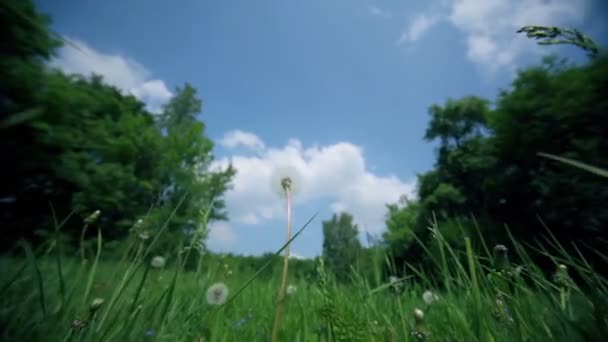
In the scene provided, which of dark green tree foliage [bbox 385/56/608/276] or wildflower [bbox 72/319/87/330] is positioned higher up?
dark green tree foliage [bbox 385/56/608/276]

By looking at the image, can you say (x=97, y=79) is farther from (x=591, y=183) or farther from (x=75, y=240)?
(x=591, y=183)

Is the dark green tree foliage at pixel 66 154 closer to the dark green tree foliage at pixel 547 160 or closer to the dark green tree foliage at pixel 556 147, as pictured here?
the dark green tree foliage at pixel 547 160

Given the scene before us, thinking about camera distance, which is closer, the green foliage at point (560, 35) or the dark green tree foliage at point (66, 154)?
the green foliage at point (560, 35)

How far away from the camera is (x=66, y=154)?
19.2 ft

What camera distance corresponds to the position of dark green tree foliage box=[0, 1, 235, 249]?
2953mm

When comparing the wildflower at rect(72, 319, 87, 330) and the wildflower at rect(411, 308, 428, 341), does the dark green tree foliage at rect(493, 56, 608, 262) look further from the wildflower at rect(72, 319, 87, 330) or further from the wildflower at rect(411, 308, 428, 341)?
the wildflower at rect(72, 319, 87, 330)

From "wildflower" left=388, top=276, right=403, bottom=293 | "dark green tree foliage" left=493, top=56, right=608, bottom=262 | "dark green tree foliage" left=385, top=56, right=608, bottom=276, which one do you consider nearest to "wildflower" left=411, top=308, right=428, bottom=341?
"wildflower" left=388, top=276, right=403, bottom=293

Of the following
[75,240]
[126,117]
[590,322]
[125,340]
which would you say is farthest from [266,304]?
[126,117]

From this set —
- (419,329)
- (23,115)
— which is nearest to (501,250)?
(419,329)

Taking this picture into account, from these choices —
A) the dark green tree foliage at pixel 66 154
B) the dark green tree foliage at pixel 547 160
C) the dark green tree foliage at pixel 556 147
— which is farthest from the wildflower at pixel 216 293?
the dark green tree foliage at pixel 556 147

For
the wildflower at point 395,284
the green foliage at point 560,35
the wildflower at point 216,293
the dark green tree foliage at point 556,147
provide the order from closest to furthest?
1. the green foliage at point 560,35
2. the wildflower at point 395,284
3. the wildflower at point 216,293
4. the dark green tree foliage at point 556,147

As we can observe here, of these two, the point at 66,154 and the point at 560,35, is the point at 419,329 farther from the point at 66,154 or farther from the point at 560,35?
the point at 66,154

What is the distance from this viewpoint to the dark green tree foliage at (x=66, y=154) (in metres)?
2.95

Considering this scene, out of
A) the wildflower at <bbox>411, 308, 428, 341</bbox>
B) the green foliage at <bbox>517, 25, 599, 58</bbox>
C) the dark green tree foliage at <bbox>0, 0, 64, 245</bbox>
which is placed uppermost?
the dark green tree foliage at <bbox>0, 0, 64, 245</bbox>
